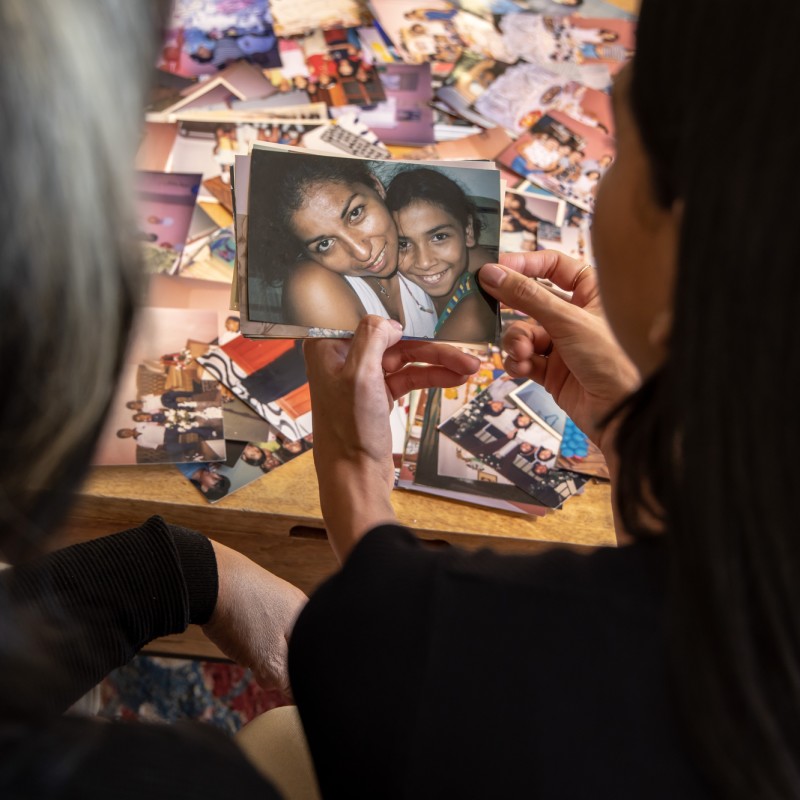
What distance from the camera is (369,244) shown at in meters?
0.97

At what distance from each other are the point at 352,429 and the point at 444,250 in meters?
0.25

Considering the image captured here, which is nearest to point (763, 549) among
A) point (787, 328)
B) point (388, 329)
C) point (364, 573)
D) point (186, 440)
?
point (787, 328)

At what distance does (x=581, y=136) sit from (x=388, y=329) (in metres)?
0.68

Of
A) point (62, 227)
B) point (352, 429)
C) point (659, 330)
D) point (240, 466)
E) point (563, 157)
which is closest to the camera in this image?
point (62, 227)

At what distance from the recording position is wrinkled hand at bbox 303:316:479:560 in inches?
32.8

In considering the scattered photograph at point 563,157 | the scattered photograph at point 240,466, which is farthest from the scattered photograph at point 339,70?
the scattered photograph at point 240,466

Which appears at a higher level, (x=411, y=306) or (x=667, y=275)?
(x=667, y=275)

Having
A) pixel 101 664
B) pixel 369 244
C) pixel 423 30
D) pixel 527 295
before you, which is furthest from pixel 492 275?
pixel 423 30

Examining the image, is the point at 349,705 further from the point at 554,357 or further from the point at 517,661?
the point at 554,357

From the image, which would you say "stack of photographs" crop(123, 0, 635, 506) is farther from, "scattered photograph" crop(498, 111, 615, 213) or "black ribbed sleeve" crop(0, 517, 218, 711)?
"black ribbed sleeve" crop(0, 517, 218, 711)

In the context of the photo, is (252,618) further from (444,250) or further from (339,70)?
(339,70)

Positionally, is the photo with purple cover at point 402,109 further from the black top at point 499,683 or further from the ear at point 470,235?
the black top at point 499,683

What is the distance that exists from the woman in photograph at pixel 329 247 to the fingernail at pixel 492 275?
73 mm

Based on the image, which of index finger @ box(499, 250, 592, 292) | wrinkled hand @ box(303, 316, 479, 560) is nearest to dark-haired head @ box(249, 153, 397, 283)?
wrinkled hand @ box(303, 316, 479, 560)
